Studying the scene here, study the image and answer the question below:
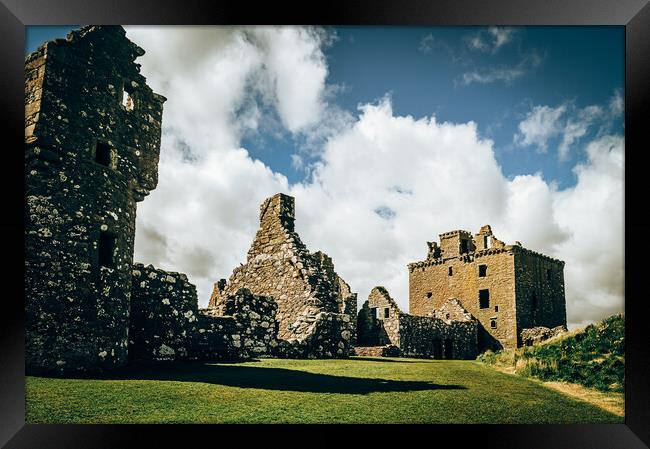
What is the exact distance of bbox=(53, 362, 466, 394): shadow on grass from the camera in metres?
8.27

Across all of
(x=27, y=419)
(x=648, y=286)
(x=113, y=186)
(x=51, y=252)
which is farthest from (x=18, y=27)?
(x=648, y=286)

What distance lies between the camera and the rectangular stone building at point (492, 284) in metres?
31.9

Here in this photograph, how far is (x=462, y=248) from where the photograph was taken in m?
35.3

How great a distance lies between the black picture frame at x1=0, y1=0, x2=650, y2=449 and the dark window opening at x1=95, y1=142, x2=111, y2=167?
1322 mm

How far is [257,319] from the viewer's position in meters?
12.4

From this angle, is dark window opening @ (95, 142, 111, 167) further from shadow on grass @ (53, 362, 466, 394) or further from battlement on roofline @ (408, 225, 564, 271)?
battlement on roofline @ (408, 225, 564, 271)

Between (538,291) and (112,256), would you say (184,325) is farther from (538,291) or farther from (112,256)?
(538,291)

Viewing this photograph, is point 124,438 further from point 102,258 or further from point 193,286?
point 193,286

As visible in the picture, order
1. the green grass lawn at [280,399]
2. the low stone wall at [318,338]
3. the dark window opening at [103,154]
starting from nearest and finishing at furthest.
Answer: the green grass lawn at [280,399], the dark window opening at [103,154], the low stone wall at [318,338]

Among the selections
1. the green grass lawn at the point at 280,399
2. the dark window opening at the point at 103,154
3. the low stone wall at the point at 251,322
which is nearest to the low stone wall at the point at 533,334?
the green grass lawn at the point at 280,399

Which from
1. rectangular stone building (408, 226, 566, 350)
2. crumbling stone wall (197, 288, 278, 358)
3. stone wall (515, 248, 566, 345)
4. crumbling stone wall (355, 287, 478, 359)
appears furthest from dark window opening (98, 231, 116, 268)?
stone wall (515, 248, 566, 345)
